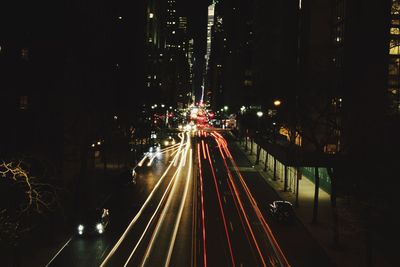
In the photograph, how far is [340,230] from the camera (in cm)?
3116

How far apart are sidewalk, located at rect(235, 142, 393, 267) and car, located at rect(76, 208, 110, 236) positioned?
531 inches

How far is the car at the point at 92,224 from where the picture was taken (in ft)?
97.4

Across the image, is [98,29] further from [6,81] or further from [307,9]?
[307,9]

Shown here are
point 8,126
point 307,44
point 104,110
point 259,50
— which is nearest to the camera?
point 8,126

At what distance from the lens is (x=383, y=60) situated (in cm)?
4231

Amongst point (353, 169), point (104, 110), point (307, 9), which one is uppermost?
point (307, 9)

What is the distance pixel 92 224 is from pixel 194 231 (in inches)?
257

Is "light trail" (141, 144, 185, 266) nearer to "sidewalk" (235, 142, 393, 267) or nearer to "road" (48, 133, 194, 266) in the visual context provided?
"road" (48, 133, 194, 266)

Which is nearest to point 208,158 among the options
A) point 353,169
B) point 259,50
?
point 353,169

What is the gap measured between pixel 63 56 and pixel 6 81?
238 inches

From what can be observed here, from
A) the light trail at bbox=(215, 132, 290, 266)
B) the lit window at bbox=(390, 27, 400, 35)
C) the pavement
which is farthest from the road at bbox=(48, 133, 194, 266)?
the lit window at bbox=(390, 27, 400, 35)

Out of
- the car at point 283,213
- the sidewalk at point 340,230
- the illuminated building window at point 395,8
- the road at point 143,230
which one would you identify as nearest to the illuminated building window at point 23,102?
the road at point 143,230

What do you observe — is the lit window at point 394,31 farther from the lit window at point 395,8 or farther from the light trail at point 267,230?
the light trail at point 267,230

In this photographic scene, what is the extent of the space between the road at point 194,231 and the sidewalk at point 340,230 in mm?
755
